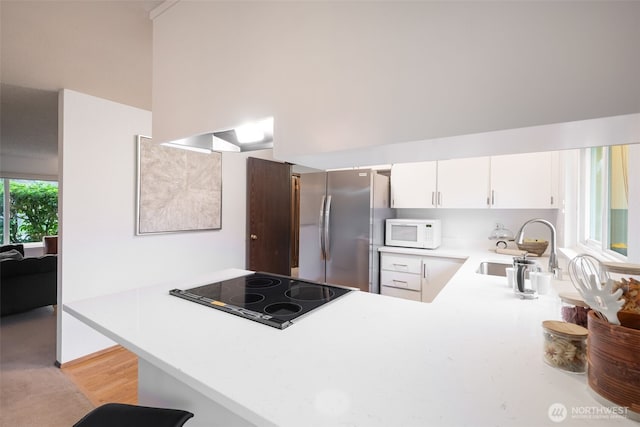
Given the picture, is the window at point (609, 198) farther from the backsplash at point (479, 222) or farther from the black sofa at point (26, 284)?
the black sofa at point (26, 284)

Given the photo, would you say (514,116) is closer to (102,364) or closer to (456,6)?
(456,6)

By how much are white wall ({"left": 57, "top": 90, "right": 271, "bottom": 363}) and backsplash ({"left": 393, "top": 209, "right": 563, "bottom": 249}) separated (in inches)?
Answer: 122

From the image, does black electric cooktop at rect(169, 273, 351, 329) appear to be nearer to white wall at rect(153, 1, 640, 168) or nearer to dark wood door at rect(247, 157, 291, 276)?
white wall at rect(153, 1, 640, 168)

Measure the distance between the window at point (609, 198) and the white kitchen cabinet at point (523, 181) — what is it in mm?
468

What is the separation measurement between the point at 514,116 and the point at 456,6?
32 centimetres

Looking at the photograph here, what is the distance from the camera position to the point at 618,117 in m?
0.57

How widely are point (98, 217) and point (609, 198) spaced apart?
A: 12.4 feet

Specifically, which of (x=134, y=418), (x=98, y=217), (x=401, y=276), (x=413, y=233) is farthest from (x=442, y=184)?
(x=98, y=217)

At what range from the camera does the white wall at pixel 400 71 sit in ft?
1.90

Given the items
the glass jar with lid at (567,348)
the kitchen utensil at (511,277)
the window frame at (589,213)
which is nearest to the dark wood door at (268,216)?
the kitchen utensil at (511,277)

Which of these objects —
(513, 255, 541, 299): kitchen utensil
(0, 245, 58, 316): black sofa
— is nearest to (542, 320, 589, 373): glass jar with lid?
(513, 255, 541, 299): kitchen utensil

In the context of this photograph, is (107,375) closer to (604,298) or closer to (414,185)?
(604,298)

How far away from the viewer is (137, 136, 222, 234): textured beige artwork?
2.78 m

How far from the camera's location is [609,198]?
1.72 metres
